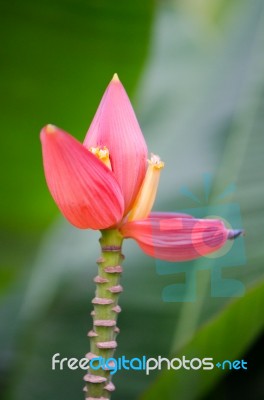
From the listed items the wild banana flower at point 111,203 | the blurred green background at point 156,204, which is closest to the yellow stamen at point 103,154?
the wild banana flower at point 111,203

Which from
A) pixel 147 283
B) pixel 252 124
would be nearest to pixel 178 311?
pixel 147 283

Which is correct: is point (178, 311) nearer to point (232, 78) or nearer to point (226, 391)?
point (226, 391)

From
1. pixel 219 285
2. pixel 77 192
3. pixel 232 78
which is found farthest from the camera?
pixel 232 78
